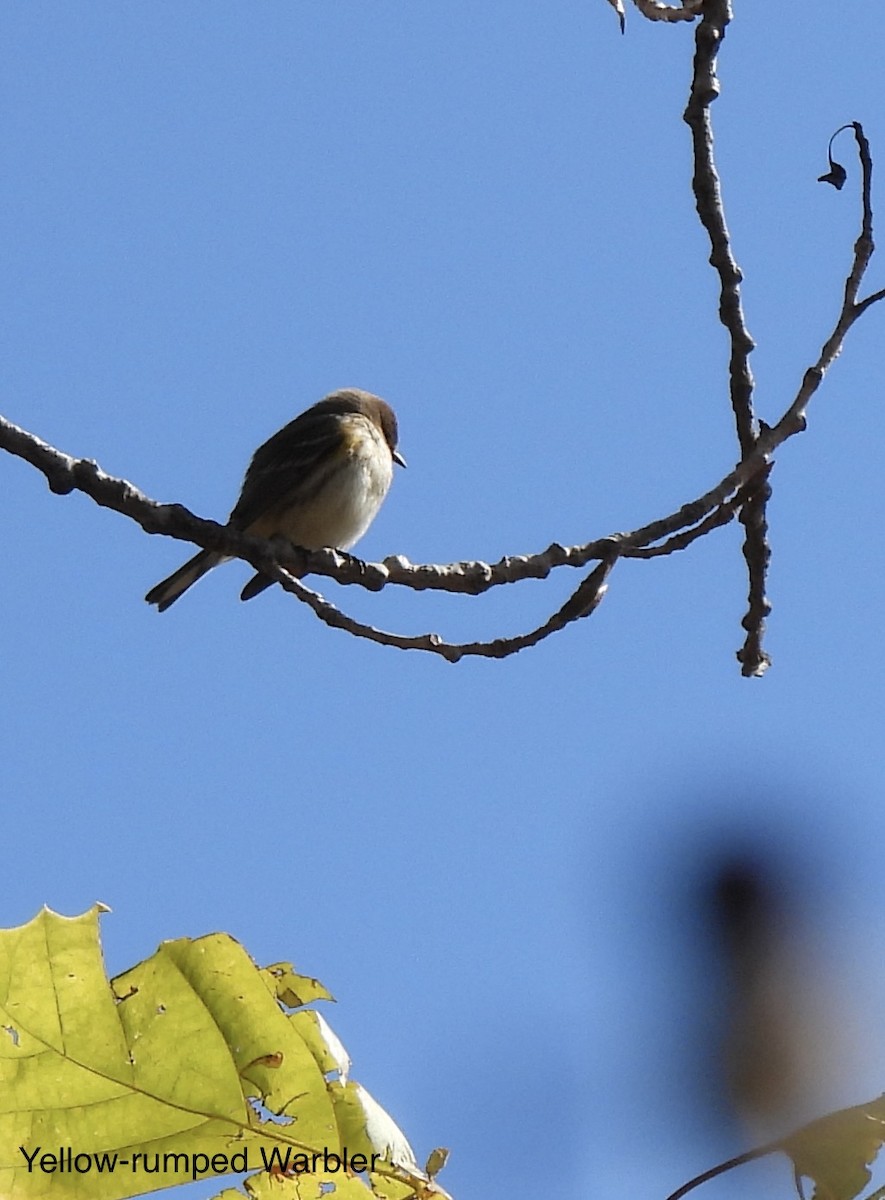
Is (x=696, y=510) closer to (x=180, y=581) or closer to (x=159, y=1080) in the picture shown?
(x=159, y=1080)

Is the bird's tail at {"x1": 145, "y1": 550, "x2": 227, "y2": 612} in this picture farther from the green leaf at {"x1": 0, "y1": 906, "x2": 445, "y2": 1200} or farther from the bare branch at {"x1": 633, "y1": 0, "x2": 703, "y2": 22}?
the green leaf at {"x1": 0, "y1": 906, "x2": 445, "y2": 1200}

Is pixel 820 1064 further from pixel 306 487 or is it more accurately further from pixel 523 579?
pixel 306 487

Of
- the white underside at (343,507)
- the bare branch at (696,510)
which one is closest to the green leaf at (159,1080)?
the bare branch at (696,510)

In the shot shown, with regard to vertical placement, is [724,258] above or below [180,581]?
below

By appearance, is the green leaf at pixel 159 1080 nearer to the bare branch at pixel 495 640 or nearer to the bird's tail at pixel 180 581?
the bare branch at pixel 495 640

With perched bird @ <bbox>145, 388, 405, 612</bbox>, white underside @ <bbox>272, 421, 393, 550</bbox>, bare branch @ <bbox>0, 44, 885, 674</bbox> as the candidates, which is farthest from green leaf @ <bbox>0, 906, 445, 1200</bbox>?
white underside @ <bbox>272, 421, 393, 550</bbox>

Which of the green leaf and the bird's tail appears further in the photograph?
the bird's tail

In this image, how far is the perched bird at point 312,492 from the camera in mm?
6457

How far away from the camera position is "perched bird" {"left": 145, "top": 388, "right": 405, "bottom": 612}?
6.46 m

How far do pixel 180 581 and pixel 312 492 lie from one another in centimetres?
72

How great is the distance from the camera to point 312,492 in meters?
6.48

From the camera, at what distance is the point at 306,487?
21.3ft

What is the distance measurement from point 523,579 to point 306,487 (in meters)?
3.18

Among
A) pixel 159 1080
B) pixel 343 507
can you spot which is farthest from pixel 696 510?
pixel 343 507
